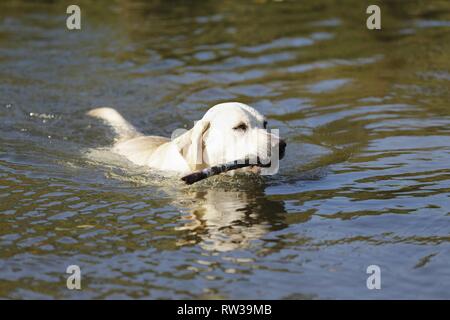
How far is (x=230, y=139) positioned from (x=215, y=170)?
37 cm

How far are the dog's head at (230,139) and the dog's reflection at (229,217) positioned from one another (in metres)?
0.36

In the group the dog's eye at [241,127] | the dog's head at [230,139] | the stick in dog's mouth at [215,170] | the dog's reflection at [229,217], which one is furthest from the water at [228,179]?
the dog's eye at [241,127]

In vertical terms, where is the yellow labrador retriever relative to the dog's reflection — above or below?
above

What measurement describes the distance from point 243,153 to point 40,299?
2.75 m

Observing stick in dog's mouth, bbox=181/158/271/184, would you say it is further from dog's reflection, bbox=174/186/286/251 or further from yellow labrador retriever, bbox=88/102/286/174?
dog's reflection, bbox=174/186/286/251

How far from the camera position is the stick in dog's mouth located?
24.3 ft

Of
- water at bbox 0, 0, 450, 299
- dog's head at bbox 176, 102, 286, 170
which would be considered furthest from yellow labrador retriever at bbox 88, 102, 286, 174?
water at bbox 0, 0, 450, 299

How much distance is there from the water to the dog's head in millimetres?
388

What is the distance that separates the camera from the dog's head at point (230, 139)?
24.7 ft

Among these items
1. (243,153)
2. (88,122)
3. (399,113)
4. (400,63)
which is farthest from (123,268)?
(400,63)

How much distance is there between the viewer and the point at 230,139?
25.2 ft

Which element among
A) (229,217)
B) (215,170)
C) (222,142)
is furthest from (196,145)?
(229,217)

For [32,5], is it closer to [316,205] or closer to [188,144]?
[188,144]
